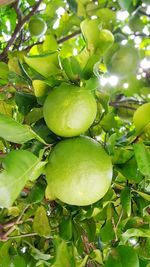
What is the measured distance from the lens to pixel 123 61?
105 cm

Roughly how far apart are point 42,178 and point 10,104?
250 millimetres

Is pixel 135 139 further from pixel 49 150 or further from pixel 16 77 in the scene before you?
pixel 16 77

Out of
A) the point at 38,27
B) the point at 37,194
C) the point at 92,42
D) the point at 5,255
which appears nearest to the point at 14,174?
the point at 37,194

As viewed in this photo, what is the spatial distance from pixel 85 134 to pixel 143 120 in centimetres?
13

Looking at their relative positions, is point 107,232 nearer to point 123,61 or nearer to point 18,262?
point 18,262

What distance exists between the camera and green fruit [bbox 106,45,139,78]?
1.06 m

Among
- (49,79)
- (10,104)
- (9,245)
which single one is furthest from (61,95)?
(9,245)

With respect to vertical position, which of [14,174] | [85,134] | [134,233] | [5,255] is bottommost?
[5,255]

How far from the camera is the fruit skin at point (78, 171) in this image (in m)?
0.82

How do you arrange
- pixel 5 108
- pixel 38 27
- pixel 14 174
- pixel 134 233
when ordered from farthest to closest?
1. pixel 38 27
2. pixel 5 108
3. pixel 134 233
4. pixel 14 174

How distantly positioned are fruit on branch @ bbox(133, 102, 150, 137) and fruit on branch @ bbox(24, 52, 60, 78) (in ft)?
0.63

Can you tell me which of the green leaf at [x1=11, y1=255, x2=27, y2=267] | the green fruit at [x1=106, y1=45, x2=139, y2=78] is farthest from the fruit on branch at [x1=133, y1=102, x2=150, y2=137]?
the green leaf at [x1=11, y1=255, x2=27, y2=267]

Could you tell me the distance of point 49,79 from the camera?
833 mm

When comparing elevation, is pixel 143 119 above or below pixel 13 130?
below
